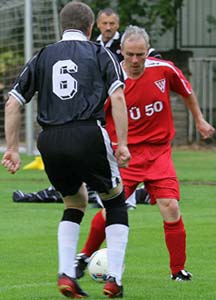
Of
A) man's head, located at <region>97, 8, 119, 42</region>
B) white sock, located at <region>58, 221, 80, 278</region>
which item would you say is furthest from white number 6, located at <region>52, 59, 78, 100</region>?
man's head, located at <region>97, 8, 119, 42</region>

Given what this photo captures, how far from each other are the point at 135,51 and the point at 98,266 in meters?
1.68

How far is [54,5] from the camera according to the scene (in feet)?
80.7

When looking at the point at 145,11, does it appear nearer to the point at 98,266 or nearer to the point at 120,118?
the point at 98,266

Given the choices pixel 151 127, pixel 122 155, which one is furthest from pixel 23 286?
pixel 151 127

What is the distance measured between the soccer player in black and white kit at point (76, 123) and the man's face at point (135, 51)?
1.03 meters

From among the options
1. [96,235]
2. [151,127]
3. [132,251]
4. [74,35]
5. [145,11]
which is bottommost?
[145,11]

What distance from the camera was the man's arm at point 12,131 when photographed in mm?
7594

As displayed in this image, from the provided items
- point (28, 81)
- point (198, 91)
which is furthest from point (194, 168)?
point (28, 81)

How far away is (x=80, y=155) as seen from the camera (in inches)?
293

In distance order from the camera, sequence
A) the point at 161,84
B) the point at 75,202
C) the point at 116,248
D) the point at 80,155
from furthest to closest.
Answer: the point at 161,84
the point at 75,202
the point at 116,248
the point at 80,155

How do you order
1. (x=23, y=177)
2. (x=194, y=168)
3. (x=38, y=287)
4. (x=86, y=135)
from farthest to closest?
(x=194, y=168)
(x=23, y=177)
(x=38, y=287)
(x=86, y=135)

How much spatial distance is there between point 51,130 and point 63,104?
20 cm

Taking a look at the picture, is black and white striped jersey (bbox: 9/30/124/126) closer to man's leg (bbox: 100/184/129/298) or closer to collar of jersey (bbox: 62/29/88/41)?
collar of jersey (bbox: 62/29/88/41)

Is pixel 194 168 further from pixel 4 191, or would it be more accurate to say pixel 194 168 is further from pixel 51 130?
pixel 51 130
